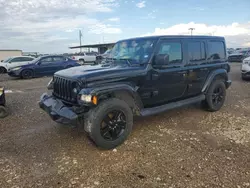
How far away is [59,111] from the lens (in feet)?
12.2

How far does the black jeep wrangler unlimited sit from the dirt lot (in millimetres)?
461

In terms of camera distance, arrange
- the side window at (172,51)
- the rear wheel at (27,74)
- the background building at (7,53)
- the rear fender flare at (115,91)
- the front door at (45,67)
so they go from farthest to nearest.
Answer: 1. the background building at (7,53)
2. the front door at (45,67)
3. the rear wheel at (27,74)
4. the side window at (172,51)
5. the rear fender flare at (115,91)

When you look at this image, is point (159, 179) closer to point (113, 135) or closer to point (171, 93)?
point (113, 135)

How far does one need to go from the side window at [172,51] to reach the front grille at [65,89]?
186 cm

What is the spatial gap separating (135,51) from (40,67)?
11.6 meters

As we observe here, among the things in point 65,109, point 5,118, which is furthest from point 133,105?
point 5,118

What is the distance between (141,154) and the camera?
364cm

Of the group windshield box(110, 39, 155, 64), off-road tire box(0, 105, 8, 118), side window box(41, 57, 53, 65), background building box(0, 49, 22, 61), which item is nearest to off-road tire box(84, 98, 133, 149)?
windshield box(110, 39, 155, 64)

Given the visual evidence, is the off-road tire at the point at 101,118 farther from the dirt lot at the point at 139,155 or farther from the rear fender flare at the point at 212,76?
the rear fender flare at the point at 212,76

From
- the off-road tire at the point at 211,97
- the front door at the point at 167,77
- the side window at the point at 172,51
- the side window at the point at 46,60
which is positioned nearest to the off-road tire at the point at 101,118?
the front door at the point at 167,77

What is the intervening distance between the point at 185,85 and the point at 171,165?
2.30m

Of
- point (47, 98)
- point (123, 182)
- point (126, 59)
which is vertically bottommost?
point (123, 182)

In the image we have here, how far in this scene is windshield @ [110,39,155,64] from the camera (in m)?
4.39

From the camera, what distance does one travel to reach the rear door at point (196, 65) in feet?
Result: 16.7
